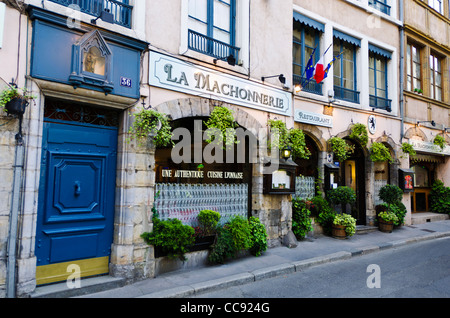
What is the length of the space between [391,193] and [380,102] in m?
3.43

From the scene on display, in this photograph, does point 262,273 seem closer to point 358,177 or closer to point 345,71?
point 358,177

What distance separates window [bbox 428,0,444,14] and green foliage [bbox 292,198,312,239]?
11912 millimetres

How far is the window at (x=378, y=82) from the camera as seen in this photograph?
1173 cm

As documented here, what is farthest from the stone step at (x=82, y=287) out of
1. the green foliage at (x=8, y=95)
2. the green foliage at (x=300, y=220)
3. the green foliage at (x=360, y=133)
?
the green foliage at (x=360, y=133)

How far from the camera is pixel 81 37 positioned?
5.00 meters

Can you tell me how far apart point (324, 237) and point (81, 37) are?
307 inches

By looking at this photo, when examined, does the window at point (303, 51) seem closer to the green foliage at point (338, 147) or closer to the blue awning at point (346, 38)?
the blue awning at point (346, 38)

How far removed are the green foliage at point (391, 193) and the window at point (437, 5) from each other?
901 centimetres

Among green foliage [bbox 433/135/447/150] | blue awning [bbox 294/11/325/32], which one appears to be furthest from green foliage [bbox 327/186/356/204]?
green foliage [bbox 433/135/447/150]

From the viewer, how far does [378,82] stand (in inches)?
473

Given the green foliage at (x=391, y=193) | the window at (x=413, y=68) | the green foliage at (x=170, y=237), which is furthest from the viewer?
the window at (x=413, y=68)

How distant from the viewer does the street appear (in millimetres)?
5020

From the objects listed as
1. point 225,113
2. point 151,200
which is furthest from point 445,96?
point 151,200

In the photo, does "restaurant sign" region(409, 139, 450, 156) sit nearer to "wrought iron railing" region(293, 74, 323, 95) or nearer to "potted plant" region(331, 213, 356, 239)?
"wrought iron railing" region(293, 74, 323, 95)
